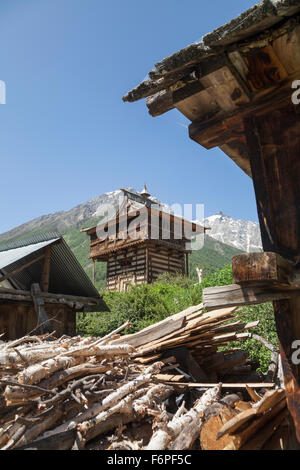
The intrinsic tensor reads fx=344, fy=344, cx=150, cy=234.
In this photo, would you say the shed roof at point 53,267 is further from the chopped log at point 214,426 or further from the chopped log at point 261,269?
the chopped log at point 261,269

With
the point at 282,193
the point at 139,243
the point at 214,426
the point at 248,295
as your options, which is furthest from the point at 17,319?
the point at 139,243

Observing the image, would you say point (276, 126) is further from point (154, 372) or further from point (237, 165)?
point (154, 372)

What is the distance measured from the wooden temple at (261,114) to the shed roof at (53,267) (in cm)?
875

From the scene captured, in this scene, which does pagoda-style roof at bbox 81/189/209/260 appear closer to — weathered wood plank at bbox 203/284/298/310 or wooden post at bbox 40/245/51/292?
wooden post at bbox 40/245/51/292

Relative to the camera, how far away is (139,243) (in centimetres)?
2614

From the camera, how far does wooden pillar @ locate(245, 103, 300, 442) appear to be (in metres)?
2.72

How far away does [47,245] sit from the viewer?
37.9 ft

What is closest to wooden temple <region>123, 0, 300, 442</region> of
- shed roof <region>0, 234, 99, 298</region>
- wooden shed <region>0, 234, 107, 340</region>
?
wooden shed <region>0, 234, 107, 340</region>

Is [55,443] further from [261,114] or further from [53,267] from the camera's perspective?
[53,267]

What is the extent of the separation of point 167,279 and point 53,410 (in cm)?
2132

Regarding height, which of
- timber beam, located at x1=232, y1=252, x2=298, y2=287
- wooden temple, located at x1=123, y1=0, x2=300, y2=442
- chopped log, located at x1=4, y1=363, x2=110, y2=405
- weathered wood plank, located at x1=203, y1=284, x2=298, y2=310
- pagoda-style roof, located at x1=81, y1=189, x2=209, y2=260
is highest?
pagoda-style roof, located at x1=81, y1=189, x2=209, y2=260

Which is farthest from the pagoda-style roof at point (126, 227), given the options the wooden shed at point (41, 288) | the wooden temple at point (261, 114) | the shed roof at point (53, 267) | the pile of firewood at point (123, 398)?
the wooden temple at point (261, 114)
